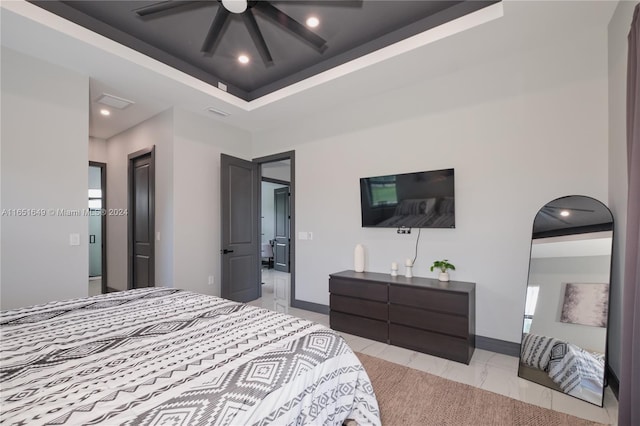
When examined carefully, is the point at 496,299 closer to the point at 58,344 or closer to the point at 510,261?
the point at 510,261

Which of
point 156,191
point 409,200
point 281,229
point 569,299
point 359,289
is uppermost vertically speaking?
point 156,191

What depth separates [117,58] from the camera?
2826 millimetres

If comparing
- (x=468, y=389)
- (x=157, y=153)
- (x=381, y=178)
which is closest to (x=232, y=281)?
(x=157, y=153)

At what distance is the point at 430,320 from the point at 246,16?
10.1 ft

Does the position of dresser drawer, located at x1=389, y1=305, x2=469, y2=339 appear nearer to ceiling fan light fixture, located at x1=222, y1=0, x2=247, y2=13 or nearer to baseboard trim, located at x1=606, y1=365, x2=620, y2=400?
baseboard trim, located at x1=606, y1=365, x2=620, y2=400

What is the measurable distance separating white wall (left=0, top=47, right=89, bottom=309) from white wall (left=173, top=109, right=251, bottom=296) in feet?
3.45

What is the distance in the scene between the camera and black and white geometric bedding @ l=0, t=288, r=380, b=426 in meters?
0.92

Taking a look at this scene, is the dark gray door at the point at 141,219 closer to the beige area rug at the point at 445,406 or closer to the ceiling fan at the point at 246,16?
the ceiling fan at the point at 246,16

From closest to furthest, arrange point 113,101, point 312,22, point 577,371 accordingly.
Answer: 1. point 577,371
2. point 312,22
3. point 113,101

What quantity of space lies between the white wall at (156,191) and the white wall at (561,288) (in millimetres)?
3989

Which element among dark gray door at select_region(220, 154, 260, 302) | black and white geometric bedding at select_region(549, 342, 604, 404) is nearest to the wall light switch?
dark gray door at select_region(220, 154, 260, 302)

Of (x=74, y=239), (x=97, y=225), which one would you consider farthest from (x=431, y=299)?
(x=97, y=225)

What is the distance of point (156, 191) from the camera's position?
4.25 metres

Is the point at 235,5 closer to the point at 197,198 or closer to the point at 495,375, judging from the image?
the point at 197,198
